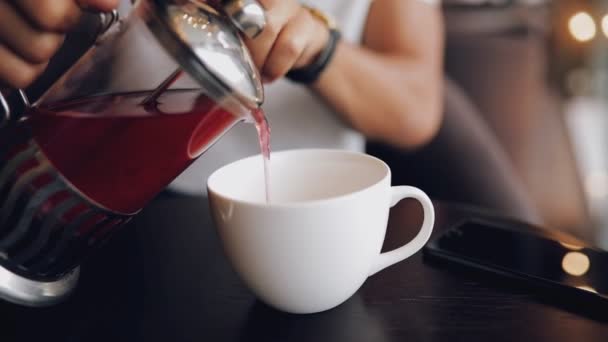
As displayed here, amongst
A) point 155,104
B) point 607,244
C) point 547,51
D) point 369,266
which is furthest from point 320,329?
point 547,51

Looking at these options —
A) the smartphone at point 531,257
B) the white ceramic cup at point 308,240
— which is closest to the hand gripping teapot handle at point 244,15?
the white ceramic cup at point 308,240

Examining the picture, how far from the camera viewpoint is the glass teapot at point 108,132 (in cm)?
31

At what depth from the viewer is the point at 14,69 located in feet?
1.20

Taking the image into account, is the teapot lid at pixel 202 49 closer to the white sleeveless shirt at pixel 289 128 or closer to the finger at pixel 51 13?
the finger at pixel 51 13

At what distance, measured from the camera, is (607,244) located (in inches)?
57.9

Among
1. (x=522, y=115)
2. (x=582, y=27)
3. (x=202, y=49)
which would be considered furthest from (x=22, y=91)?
(x=582, y=27)

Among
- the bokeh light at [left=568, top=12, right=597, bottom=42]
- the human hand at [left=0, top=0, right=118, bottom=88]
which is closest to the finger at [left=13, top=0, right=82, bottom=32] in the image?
the human hand at [left=0, top=0, right=118, bottom=88]

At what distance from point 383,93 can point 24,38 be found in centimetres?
56

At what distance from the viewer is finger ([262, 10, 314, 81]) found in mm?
430

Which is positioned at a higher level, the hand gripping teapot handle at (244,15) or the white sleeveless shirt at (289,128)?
the hand gripping teapot handle at (244,15)

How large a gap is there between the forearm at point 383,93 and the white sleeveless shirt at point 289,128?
0.13ft

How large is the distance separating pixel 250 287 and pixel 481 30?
1257 mm

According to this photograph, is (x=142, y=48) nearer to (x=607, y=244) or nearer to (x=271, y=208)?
(x=271, y=208)

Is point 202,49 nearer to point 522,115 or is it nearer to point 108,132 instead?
point 108,132
